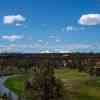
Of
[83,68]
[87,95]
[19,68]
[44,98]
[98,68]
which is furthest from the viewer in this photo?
[19,68]

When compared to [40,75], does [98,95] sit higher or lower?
lower

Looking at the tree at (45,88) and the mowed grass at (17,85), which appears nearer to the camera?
the tree at (45,88)

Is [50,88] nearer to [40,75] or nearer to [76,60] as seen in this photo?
[40,75]

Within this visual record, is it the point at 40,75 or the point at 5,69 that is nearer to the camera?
the point at 40,75

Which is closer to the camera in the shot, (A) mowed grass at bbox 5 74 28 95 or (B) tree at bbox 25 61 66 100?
(B) tree at bbox 25 61 66 100

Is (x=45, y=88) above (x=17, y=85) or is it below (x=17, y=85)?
above

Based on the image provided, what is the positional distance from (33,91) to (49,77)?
272 centimetres

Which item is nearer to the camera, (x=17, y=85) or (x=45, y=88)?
(x=45, y=88)

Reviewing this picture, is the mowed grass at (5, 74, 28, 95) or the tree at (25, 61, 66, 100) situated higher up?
the tree at (25, 61, 66, 100)

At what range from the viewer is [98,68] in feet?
390

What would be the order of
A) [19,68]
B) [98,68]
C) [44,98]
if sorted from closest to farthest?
[44,98], [98,68], [19,68]

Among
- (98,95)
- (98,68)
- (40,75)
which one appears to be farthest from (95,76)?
(40,75)

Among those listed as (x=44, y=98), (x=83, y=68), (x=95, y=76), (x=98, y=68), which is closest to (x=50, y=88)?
(x=44, y=98)

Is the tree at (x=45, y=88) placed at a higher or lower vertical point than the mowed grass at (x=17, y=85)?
higher
